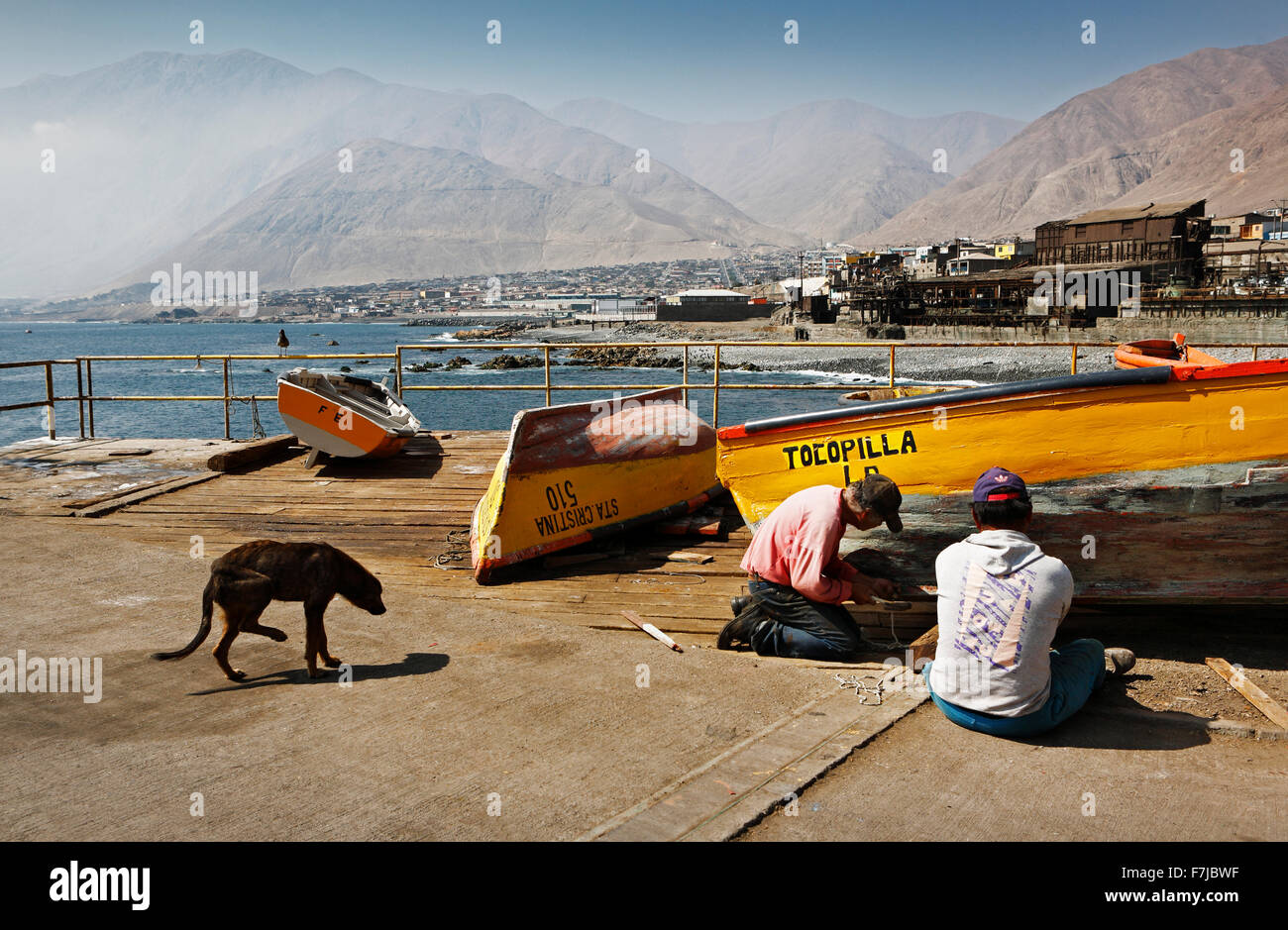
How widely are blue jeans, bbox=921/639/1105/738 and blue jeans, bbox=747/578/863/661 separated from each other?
88 cm

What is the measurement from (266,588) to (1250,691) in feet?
16.4

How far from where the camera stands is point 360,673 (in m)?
5.01

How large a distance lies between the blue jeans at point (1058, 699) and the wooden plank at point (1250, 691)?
2.42 feet

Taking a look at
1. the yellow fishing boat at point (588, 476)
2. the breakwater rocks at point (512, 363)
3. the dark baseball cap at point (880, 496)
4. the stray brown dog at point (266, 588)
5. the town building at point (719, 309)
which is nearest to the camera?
the stray brown dog at point (266, 588)

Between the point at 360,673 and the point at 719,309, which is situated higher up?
the point at 719,309

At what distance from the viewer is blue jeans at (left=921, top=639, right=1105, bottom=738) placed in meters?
4.13

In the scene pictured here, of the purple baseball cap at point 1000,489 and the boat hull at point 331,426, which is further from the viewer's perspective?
the boat hull at point 331,426

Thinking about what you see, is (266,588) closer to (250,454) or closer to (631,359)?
(250,454)

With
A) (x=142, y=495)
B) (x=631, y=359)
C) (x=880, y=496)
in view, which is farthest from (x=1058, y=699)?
(x=631, y=359)

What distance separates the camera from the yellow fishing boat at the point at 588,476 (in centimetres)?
757

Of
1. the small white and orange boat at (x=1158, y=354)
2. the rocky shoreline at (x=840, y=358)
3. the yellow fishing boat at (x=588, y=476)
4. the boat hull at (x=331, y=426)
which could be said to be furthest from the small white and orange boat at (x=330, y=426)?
the rocky shoreline at (x=840, y=358)

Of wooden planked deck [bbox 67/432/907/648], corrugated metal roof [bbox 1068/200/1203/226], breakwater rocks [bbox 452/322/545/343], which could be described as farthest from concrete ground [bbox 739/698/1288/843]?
breakwater rocks [bbox 452/322/545/343]
